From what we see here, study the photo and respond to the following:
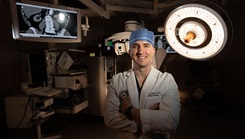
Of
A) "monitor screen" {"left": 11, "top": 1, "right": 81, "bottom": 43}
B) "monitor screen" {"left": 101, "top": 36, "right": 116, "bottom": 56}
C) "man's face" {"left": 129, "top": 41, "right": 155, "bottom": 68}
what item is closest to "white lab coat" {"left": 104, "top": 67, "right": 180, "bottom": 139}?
"man's face" {"left": 129, "top": 41, "right": 155, "bottom": 68}

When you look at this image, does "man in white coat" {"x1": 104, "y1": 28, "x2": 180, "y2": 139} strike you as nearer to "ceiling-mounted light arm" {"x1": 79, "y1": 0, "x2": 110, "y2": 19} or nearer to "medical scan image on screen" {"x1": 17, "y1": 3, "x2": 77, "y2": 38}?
"ceiling-mounted light arm" {"x1": 79, "y1": 0, "x2": 110, "y2": 19}

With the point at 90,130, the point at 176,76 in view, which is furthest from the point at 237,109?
the point at 90,130

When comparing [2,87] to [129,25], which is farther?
[2,87]

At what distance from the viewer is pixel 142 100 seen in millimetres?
1207

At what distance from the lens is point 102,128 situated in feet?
11.0

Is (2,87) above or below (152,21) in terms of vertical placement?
below

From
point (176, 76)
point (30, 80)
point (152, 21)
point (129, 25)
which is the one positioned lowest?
point (176, 76)

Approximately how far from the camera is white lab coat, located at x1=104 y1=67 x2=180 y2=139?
110 cm

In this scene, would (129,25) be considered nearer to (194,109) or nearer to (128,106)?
(128,106)

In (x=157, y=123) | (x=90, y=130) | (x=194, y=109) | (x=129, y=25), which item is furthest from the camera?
(x=194, y=109)

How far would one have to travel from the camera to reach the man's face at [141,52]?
3.77 feet

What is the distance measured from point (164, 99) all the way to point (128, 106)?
0.26 metres

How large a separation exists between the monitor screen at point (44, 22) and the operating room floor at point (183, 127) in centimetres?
180

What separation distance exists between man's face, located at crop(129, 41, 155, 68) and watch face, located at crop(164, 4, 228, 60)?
444mm
